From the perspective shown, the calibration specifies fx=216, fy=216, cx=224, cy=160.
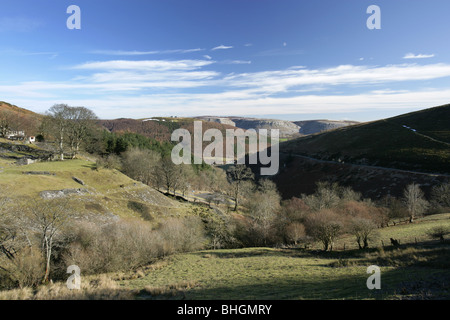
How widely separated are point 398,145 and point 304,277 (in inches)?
3800

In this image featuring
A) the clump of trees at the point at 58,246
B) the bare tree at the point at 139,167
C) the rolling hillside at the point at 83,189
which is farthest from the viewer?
the bare tree at the point at 139,167

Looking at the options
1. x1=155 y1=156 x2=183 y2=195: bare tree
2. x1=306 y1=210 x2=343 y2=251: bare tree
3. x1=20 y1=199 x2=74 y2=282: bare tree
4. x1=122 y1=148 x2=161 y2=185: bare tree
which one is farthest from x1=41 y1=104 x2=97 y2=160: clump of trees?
x1=306 y1=210 x2=343 y2=251: bare tree

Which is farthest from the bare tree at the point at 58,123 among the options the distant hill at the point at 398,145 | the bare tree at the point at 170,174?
the distant hill at the point at 398,145

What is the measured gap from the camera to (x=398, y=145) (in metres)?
88.4

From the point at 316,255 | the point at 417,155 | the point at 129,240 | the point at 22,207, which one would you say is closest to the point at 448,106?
the point at 417,155

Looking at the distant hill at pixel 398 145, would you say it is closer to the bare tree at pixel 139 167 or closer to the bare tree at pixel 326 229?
the bare tree at pixel 326 229

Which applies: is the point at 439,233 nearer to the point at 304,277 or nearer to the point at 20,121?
the point at 304,277

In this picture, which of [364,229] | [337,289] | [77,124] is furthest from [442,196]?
[77,124]

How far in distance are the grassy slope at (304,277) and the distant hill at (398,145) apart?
57.0m

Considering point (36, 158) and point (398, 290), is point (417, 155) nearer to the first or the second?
point (398, 290)

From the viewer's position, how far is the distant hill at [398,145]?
232 feet

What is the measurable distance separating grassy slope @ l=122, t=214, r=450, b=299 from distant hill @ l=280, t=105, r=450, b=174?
57.0 metres

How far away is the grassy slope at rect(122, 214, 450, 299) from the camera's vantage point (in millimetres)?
12578
